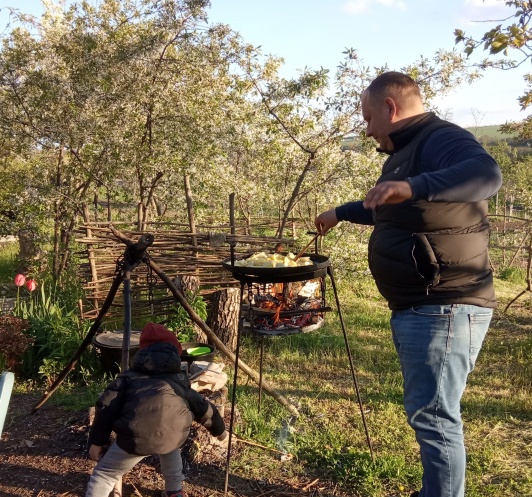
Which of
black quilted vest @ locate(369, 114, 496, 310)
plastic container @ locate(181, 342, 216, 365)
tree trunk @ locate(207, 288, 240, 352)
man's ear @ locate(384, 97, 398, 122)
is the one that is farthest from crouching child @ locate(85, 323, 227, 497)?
tree trunk @ locate(207, 288, 240, 352)

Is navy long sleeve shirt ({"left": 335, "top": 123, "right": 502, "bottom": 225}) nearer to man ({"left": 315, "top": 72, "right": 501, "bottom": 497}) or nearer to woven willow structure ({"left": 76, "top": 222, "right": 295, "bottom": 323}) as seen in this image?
man ({"left": 315, "top": 72, "right": 501, "bottom": 497})

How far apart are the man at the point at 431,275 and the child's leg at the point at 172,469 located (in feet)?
4.15

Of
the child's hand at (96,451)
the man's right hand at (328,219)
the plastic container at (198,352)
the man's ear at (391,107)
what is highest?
the man's ear at (391,107)

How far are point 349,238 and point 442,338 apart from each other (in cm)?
623

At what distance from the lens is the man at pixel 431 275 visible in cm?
209

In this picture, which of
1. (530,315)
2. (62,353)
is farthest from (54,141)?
(530,315)

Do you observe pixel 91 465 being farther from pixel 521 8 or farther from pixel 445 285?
pixel 521 8

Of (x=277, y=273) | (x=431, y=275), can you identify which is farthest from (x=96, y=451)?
(x=431, y=275)

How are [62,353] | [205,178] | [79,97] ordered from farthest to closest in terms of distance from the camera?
[205,178] → [79,97] → [62,353]

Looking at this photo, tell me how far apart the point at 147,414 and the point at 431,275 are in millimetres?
1441

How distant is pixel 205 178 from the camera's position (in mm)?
7305

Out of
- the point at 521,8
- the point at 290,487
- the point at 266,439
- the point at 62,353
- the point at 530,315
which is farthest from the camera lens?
the point at 530,315

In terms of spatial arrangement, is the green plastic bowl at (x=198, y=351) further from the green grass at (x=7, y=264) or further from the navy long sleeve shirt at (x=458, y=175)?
the green grass at (x=7, y=264)

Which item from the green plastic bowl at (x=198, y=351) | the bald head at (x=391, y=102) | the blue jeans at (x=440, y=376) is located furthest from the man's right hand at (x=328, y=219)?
the green plastic bowl at (x=198, y=351)
